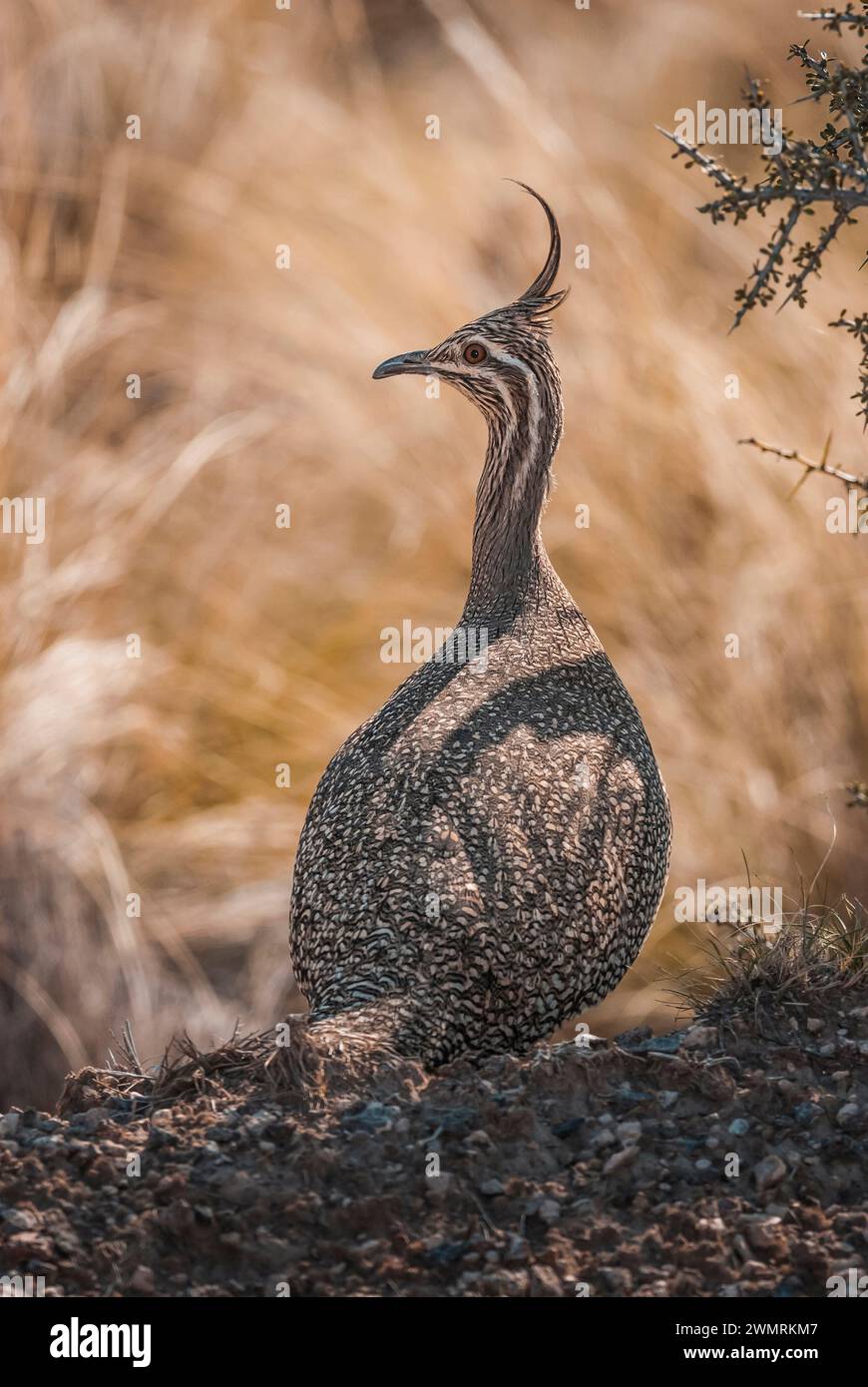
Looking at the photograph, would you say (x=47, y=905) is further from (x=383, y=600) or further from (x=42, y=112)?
(x=42, y=112)

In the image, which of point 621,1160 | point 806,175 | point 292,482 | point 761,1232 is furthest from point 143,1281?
point 292,482

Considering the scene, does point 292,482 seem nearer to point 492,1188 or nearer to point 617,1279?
point 492,1188

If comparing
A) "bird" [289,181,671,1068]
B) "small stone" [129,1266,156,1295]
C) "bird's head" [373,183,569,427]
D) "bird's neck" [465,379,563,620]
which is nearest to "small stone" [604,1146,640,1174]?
"bird" [289,181,671,1068]

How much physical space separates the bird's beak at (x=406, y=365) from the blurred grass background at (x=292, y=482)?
Answer: 10.5ft

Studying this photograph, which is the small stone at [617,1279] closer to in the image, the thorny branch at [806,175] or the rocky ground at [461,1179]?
Answer: the rocky ground at [461,1179]

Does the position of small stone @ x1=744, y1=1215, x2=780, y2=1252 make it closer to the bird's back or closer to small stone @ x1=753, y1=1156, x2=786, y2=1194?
small stone @ x1=753, y1=1156, x2=786, y2=1194

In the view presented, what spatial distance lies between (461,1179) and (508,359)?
376 centimetres

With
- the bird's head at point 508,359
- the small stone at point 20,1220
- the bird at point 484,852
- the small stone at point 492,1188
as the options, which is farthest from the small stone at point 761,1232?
the bird's head at point 508,359

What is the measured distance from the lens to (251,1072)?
17.8 feet

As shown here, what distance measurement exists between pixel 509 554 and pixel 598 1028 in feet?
12.6

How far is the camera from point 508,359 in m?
7.46

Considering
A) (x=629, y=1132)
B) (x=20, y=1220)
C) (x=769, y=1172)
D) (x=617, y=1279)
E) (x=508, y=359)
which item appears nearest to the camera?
(x=617, y=1279)

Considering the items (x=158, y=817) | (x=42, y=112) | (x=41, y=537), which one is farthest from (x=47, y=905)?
(x=42, y=112)

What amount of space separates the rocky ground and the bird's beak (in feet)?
10.5
